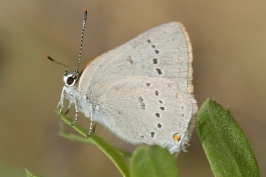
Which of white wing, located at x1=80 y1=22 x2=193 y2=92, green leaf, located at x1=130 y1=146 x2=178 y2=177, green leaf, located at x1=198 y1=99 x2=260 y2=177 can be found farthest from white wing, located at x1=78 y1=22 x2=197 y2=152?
green leaf, located at x1=130 y1=146 x2=178 y2=177

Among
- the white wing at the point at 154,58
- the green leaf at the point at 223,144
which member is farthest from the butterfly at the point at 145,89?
the green leaf at the point at 223,144

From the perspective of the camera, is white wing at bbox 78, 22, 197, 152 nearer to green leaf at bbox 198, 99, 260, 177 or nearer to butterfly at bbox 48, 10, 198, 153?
butterfly at bbox 48, 10, 198, 153

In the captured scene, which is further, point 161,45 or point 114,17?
point 114,17

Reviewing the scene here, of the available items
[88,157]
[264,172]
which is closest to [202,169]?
[264,172]

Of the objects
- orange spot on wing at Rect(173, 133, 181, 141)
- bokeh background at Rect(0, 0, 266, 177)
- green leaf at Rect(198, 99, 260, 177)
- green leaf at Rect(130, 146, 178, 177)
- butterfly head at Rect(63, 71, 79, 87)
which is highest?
green leaf at Rect(130, 146, 178, 177)

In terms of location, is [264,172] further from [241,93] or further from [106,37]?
[106,37]

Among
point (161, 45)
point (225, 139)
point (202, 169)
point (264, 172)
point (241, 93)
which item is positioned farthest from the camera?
point (241, 93)
